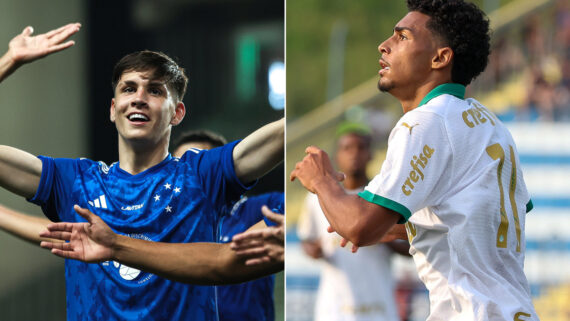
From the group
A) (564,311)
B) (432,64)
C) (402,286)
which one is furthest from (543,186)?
(432,64)

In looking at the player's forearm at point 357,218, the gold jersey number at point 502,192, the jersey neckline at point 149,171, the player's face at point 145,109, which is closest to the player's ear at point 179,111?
the player's face at point 145,109

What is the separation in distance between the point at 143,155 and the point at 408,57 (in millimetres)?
941

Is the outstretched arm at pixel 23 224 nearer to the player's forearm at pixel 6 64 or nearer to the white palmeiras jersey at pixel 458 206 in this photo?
the player's forearm at pixel 6 64

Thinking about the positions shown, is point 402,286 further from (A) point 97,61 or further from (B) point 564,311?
(A) point 97,61

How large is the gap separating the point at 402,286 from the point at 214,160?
5055 mm

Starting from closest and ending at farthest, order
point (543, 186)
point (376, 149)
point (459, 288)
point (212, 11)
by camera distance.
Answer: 1. point (459, 288)
2. point (212, 11)
3. point (543, 186)
4. point (376, 149)

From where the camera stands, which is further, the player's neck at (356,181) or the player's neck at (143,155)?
the player's neck at (356,181)

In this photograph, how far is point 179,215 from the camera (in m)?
2.51

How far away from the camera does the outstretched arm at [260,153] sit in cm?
248

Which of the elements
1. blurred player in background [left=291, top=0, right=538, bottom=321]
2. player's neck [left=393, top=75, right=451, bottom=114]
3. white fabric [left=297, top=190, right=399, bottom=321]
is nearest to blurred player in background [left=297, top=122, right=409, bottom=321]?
white fabric [left=297, top=190, right=399, bottom=321]

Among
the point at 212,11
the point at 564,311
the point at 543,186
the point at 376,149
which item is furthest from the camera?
the point at 376,149

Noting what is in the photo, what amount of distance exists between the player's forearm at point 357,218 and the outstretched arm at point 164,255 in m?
0.36

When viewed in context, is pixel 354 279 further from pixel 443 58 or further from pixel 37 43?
pixel 37 43

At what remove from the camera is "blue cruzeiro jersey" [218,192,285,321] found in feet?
8.26
